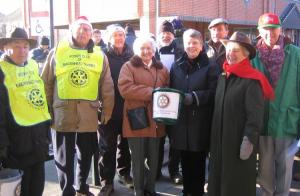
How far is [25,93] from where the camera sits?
370 cm

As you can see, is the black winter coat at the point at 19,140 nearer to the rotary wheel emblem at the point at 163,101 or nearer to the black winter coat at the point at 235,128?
the rotary wheel emblem at the point at 163,101

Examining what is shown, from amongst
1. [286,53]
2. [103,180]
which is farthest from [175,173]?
[286,53]

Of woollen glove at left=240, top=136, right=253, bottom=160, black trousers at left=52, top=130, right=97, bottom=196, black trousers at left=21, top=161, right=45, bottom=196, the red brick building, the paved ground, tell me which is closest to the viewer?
woollen glove at left=240, top=136, right=253, bottom=160

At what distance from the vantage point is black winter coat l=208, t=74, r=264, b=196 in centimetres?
373

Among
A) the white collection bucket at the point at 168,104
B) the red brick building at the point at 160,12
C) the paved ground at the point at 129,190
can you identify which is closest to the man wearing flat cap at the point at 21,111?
the white collection bucket at the point at 168,104

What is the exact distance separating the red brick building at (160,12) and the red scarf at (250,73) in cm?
977

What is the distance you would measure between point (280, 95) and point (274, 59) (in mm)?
367

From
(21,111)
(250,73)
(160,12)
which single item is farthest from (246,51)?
(160,12)

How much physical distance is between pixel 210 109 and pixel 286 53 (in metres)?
0.95

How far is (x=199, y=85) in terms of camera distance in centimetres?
425

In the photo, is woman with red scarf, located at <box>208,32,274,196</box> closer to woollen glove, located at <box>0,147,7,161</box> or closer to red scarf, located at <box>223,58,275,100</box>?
red scarf, located at <box>223,58,275,100</box>

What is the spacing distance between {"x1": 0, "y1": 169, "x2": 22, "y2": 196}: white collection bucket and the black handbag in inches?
52.0

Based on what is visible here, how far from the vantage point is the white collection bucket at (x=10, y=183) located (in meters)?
3.49

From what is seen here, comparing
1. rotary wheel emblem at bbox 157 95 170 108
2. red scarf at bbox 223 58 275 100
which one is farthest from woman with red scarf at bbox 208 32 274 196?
rotary wheel emblem at bbox 157 95 170 108
